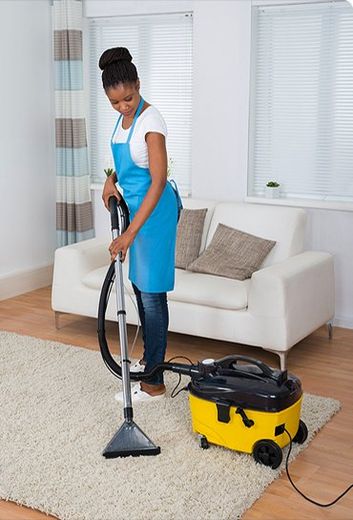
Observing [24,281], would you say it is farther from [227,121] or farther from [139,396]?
[139,396]

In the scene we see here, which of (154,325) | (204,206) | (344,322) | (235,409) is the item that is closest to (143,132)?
(154,325)

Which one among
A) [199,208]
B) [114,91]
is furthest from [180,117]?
[114,91]

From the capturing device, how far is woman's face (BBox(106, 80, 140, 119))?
3064 mm

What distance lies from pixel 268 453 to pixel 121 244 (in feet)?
3.10

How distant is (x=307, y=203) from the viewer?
15.7ft

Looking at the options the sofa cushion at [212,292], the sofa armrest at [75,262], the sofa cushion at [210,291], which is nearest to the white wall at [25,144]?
the sofa armrest at [75,262]

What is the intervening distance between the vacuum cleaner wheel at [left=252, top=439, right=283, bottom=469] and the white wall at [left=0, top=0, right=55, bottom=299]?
2.88m

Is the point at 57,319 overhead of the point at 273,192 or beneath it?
beneath

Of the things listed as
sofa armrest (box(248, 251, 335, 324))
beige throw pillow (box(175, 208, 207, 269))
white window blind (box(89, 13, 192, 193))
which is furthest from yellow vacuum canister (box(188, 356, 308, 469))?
white window blind (box(89, 13, 192, 193))

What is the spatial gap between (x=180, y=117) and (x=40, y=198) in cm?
116

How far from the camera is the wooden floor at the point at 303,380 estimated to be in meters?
2.65

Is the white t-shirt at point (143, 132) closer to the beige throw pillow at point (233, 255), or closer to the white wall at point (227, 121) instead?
the beige throw pillow at point (233, 255)

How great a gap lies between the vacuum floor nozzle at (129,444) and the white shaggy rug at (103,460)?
30mm

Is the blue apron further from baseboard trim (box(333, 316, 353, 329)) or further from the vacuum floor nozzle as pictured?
baseboard trim (box(333, 316, 353, 329))
